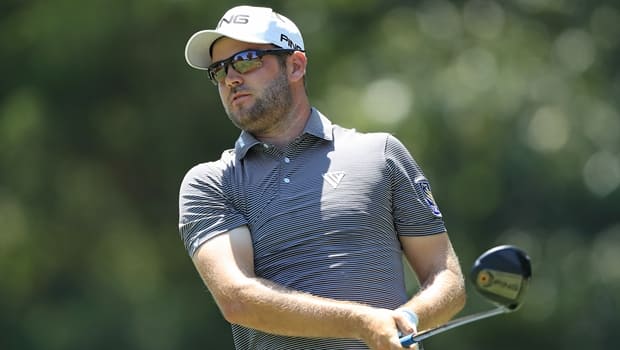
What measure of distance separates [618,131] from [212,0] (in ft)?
14.0

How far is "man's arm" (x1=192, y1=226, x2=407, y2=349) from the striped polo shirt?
7cm

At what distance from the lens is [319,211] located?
17.3ft

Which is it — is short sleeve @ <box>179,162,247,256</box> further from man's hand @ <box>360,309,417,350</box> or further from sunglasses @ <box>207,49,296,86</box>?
man's hand @ <box>360,309,417,350</box>

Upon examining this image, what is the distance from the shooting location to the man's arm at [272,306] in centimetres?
486

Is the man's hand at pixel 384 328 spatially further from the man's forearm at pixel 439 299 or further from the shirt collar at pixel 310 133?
the shirt collar at pixel 310 133

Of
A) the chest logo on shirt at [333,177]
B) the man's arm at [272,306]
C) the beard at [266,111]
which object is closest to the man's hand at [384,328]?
the man's arm at [272,306]

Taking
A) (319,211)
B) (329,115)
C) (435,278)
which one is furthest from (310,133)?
(329,115)

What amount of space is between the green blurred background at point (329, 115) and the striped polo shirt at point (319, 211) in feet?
30.0

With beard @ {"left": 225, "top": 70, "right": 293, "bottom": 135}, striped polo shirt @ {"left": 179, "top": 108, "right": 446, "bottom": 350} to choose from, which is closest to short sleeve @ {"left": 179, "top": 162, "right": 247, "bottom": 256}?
striped polo shirt @ {"left": 179, "top": 108, "right": 446, "bottom": 350}

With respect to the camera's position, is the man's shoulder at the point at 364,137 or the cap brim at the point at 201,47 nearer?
the man's shoulder at the point at 364,137

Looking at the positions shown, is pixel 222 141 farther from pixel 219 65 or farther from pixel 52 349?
pixel 219 65

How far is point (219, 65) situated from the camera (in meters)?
5.66

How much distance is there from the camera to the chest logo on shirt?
5.34 metres

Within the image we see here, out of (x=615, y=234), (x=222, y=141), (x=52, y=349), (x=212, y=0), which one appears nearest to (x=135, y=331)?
(x=52, y=349)
